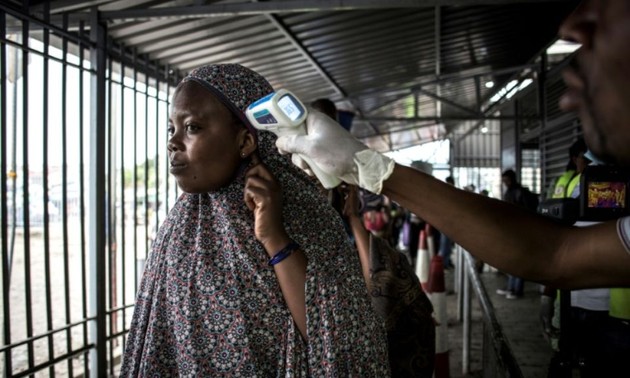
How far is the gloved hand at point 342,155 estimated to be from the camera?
1.02 meters

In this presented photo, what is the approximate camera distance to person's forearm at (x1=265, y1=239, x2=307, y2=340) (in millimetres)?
1321

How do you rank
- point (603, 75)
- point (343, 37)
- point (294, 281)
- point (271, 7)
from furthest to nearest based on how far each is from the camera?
1. point (343, 37)
2. point (271, 7)
3. point (294, 281)
4. point (603, 75)

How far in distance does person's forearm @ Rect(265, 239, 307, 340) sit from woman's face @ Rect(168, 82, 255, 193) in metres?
0.28

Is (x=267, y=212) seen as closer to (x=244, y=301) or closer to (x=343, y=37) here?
(x=244, y=301)

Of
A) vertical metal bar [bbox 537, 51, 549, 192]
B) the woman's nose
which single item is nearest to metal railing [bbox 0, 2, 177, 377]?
the woman's nose

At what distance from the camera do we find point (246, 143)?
1.52m

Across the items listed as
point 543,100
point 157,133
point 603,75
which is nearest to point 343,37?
point 157,133

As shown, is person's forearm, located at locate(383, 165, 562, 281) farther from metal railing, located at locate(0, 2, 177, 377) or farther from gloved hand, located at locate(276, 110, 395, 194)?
metal railing, located at locate(0, 2, 177, 377)

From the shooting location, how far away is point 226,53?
A: 17.2ft

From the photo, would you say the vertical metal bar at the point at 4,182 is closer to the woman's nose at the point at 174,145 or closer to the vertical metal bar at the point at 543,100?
the woman's nose at the point at 174,145

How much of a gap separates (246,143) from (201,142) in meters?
0.14

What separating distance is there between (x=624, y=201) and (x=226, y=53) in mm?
4165

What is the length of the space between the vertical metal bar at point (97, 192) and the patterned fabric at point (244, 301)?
2002 mm

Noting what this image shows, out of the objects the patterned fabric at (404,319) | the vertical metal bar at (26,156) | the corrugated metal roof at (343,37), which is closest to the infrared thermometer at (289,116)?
the patterned fabric at (404,319)
